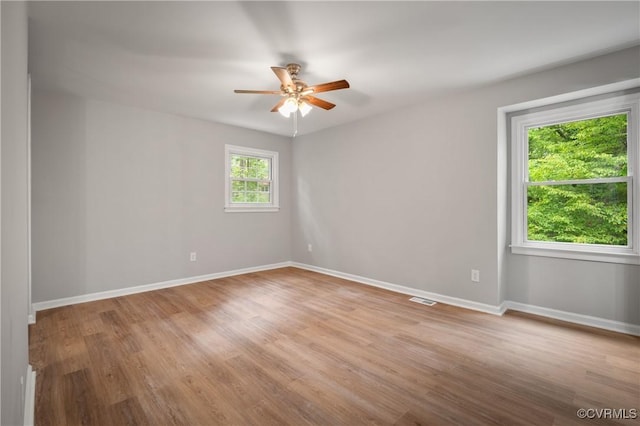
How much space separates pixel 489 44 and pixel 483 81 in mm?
753

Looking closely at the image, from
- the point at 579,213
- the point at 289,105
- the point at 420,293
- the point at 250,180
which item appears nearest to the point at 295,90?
the point at 289,105

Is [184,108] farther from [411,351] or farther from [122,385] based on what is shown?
[411,351]

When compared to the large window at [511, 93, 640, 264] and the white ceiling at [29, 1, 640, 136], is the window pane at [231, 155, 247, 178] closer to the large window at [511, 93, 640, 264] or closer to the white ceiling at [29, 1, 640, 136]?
the white ceiling at [29, 1, 640, 136]

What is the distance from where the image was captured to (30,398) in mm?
1724

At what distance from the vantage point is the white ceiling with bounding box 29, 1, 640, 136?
2.04 metres

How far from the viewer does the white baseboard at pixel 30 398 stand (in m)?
1.54

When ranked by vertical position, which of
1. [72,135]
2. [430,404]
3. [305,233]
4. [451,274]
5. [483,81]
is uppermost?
[483,81]

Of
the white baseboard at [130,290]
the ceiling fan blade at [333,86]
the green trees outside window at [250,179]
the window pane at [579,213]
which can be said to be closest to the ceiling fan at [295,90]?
the ceiling fan blade at [333,86]

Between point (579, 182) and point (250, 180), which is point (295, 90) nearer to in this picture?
point (250, 180)

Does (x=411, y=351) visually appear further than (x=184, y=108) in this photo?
No

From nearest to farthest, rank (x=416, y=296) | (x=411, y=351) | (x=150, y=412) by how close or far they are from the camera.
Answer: (x=150, y=412) → (x=411, y=351) → (x=416, y=296)

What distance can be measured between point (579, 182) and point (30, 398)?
15.4 ft

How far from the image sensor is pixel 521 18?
2.12 meters

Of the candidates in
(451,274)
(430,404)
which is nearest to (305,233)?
(451,274)
